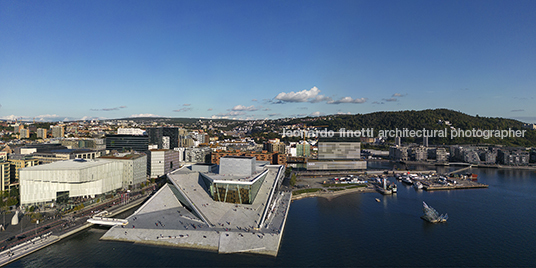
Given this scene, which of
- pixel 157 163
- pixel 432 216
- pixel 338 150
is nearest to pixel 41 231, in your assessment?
pixel 157 163

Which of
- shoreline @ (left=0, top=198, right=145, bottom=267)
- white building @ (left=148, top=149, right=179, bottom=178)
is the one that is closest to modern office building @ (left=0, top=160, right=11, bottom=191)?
shoreline @ (left=0, top=198, right=145, bottom=267)

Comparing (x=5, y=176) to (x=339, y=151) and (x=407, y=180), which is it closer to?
(x=339, y=151)

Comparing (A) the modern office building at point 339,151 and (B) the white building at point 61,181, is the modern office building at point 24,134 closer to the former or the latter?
(B) the white building at point 61,181

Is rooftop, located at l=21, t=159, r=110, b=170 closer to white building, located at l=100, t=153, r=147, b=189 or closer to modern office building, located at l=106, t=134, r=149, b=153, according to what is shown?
white building, located at l=100, t=153, r=147, b=189

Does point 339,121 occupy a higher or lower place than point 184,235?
higher

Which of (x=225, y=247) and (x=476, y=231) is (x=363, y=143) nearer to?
(x=476, y=231)

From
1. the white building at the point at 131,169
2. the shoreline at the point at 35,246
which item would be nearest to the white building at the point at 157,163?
the white building at the point at 131,169

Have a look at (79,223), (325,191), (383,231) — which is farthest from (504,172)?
(79,223)
